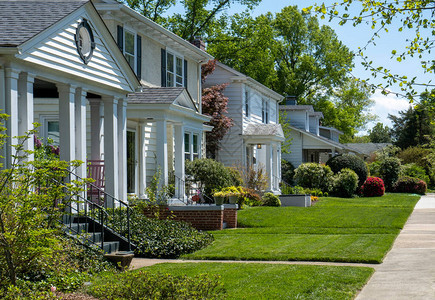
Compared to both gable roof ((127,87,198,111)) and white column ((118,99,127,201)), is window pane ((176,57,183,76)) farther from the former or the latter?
white column ((118,99,127,201))

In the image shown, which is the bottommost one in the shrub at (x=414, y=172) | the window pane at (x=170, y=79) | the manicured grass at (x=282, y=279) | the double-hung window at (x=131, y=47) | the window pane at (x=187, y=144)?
the manicured grass at (x=282, y=279)

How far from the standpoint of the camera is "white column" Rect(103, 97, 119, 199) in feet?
48.2

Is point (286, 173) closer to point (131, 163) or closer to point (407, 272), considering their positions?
point (131, 163)

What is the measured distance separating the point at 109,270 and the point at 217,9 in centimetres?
3396

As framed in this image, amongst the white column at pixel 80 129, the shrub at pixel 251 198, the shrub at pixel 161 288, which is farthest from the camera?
the shrub at pixel 251 198

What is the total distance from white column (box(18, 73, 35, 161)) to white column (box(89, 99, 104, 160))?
407 centimetres

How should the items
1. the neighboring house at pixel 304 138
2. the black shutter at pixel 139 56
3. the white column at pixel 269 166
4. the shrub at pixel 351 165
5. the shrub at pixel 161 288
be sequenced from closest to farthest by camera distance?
the shrub at pixel 161 288 → the black shutter at pixel 139 56 → the white column at pixel 269 166 → the shrub at pixel 351 165 → the neighboring house at pixel 304 138

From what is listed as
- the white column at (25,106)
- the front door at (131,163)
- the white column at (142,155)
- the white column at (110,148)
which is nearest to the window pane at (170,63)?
the white column at (142,155)

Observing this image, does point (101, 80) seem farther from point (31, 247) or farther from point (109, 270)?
point (31, 247)

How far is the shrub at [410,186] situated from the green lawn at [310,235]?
2096cm

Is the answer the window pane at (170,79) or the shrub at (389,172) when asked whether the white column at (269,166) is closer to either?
the window pane at (170,79)

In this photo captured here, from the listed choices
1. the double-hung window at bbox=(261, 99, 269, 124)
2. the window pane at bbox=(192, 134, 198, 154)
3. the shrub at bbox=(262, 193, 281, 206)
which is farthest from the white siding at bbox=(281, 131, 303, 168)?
the window pane at bbox=(192, 134, 198, 154)

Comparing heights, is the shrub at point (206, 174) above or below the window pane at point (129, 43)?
below

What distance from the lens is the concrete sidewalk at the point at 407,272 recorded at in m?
9.07
